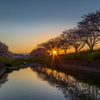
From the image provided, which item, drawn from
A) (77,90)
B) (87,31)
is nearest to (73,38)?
(87,31)

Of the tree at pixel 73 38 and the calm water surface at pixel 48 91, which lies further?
the tree at pixel 73 38

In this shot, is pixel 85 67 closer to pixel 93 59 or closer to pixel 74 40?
pixel 93 59

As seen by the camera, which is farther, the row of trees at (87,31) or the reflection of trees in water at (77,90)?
the row of trees at (87,31)

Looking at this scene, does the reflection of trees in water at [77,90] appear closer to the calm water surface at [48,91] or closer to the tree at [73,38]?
the calm water surface at [48,91]

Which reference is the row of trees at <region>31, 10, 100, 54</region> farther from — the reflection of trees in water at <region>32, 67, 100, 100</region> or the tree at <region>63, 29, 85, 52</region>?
the reflection of trees in water at <region>32, 67, 100, 100</region>

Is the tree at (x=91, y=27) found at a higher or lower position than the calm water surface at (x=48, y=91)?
higher

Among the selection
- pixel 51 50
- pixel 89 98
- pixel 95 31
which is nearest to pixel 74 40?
pixel 95 31

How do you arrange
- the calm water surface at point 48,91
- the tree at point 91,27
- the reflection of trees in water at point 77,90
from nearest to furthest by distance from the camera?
the reflection of trees in water at point 77,90, the calm water surface at point 48,91, the tree at point 91,27

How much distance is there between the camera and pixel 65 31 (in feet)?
184

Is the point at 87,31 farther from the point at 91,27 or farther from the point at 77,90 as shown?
the point at 77,90

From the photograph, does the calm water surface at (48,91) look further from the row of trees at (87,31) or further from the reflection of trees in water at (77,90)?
the row of trees at (87,31)

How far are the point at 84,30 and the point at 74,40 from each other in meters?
10.8

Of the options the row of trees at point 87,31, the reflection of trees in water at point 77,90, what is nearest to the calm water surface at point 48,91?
the reflection of trees in water at point 77,90

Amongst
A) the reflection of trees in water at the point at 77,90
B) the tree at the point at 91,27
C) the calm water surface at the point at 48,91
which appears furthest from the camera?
the tree at the point at 91,27
